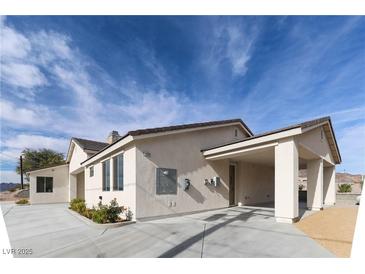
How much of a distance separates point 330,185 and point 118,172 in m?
14.0

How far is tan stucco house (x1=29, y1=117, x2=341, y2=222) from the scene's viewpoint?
8219 mm

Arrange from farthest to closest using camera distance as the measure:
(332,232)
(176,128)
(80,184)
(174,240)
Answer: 1. (80,184)
2. (176,128)
3. (332,232)
4. (174,240)

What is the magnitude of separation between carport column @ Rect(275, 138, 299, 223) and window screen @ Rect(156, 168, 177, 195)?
13.4ft

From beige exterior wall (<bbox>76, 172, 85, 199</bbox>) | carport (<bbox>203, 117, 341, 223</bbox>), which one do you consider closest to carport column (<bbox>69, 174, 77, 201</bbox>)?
beige exterior wall (<bbox>76, 172, 85, 199</bbox>)

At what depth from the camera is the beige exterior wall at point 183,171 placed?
870 centimetres

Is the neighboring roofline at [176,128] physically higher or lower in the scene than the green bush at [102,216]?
higher

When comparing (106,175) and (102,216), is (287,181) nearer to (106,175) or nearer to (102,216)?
(102,216)

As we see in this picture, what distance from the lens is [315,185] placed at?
11508 millimetres

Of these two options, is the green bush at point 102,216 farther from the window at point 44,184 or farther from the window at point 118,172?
the window at point 44,184

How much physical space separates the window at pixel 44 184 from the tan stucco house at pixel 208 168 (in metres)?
7.01

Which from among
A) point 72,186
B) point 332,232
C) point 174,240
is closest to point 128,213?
point 174,240

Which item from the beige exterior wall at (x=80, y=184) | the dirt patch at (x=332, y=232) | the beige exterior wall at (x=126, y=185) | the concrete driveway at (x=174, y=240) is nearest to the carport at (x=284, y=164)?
the dirt patch at (x=332, y=232)

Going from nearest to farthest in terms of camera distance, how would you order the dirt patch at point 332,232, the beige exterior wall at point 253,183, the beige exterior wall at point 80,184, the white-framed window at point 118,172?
the dirt patch at point 332,232, the white-framed window at point 118,172, the beige exterior wall at point 253,183, the beige exterior wall at point 80,184
